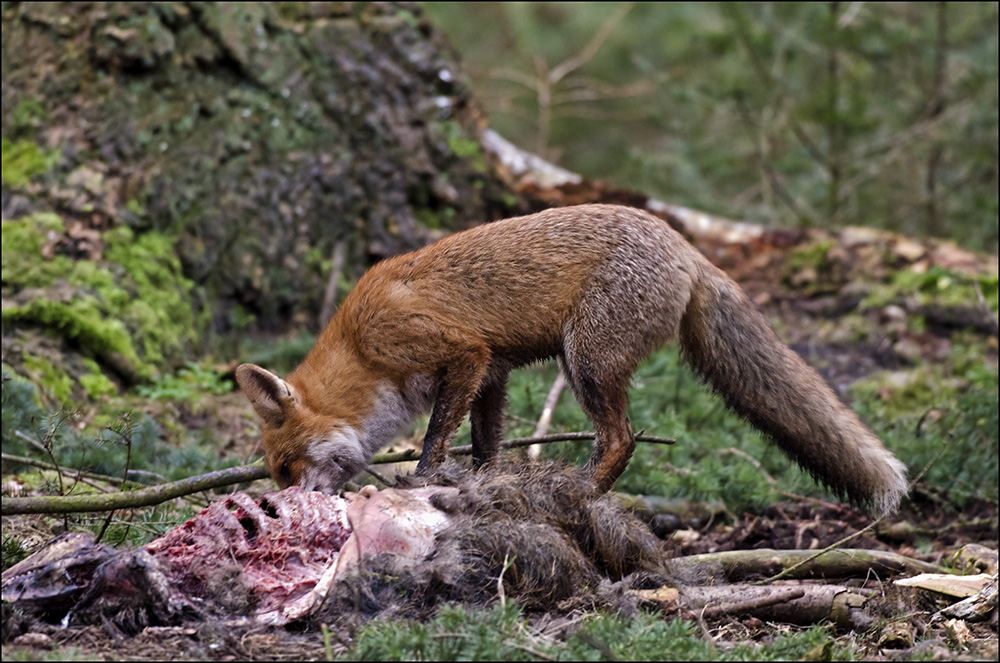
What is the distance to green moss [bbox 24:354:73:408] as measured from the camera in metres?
7.45

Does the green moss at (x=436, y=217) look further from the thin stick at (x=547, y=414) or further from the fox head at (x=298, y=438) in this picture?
the fox head at (x=298, y=438)

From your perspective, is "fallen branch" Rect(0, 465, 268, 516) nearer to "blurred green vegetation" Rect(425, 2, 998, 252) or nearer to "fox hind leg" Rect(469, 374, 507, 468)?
"fox hind leg" Rect(469, 374, 507, 468)

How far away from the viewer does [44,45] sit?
9.24 m

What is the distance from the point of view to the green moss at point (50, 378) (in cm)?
745

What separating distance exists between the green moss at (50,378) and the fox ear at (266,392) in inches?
114

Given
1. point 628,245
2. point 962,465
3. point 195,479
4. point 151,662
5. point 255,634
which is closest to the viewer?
point 151,662

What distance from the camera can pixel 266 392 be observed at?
536 centimetres

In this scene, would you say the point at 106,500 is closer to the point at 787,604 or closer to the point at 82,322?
the point at 787,604

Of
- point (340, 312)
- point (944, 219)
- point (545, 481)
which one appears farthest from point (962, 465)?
point (944, 219)

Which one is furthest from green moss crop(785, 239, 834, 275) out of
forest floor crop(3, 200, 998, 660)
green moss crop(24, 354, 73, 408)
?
green moss crop(24, 354, 73, 408)

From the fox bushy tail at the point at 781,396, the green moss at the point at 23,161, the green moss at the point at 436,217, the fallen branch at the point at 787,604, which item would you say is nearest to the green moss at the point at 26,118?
the green moss at the point at 23,161

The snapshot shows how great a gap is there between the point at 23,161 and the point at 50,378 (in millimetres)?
2578

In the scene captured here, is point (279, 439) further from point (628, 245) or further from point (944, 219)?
point (944, 219)

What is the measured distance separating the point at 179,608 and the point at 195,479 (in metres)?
1.22
